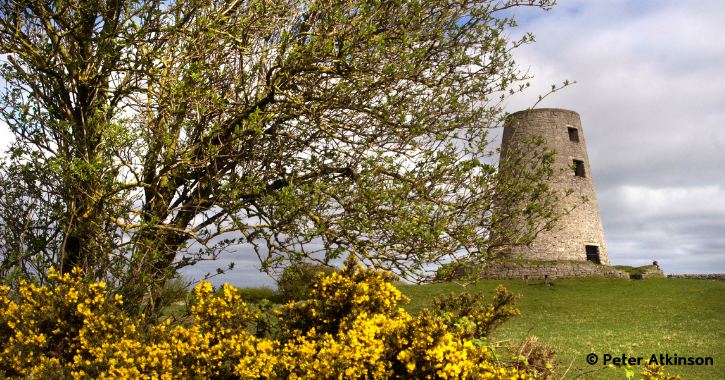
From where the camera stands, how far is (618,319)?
13047mm

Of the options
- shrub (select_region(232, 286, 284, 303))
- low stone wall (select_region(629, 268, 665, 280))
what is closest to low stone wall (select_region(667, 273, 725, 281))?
low stone wall (select_region(629, 268, 665, 280))

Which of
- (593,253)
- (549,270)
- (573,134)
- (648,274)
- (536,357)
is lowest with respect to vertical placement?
(536,357)

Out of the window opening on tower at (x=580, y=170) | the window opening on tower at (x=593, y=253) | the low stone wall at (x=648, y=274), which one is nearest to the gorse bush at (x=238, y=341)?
the window opening on tower at (x=593, y=253)

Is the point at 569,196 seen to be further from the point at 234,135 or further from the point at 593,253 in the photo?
the point at 234,135

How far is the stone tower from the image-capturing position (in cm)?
2258

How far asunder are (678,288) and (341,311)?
1978 cm

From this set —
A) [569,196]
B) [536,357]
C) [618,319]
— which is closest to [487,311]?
[536,357]

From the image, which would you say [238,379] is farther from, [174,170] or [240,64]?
[240,64]

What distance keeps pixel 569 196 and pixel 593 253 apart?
3530 millimetres

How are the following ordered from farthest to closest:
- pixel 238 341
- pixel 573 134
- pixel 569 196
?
1. pixel 573 134
2. pixel 569 196
3. pixel 238 341

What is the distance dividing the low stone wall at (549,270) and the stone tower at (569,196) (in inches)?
27.2

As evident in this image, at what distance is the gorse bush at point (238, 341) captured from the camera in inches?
122

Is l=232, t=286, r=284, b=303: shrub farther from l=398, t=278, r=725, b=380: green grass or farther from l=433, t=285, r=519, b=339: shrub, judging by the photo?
l=433, t=285, r=519, b=339: shrub

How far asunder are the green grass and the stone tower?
82.9 inches
